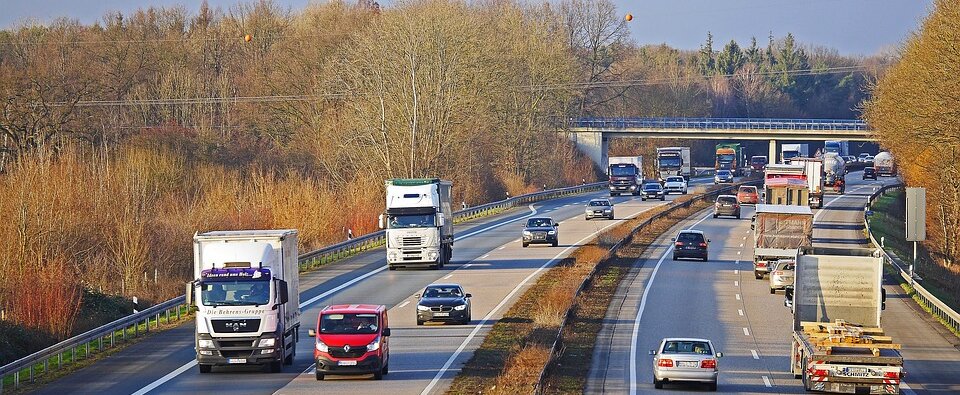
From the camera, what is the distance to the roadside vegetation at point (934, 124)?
185ft

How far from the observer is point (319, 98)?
90812mm

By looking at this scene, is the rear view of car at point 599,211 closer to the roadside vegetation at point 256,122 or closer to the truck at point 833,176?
the roadside vegetation at point 256,122

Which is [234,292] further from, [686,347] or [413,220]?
[413,220]

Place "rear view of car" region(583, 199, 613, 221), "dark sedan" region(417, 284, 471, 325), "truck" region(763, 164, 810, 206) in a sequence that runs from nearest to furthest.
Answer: "dark sedan" region(417, 284, 471, 325), "truck" region(763, 164, 810, 206), "rear view of car" region(583, 199, 613, 221)

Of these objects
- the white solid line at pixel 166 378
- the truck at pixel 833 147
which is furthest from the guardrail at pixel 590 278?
the truck at pixel 833 147

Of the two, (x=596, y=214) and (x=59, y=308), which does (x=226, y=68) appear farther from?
(x=59, y=308)

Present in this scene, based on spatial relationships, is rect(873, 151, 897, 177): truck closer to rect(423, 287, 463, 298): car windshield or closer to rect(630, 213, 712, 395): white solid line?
rect(630, 213, 712, 395): white solid line

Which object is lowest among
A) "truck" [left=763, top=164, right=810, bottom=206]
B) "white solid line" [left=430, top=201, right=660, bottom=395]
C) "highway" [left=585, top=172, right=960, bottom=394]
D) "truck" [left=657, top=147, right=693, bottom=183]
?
"highway" [left=585, top=172, right=960, bottom=394]

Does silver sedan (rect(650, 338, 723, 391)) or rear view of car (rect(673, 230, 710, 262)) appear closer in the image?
silver sedan (rect(650, 338, 723, 391))

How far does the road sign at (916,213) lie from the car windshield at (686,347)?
2530 cm

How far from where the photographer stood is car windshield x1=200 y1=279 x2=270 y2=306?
88.6ft

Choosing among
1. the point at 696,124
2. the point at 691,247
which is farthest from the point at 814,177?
the point at 696,124

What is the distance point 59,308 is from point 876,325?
69.6ft

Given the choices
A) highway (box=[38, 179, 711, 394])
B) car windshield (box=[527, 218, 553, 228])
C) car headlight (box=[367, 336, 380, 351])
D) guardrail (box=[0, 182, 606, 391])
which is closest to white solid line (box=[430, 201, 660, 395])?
highway (box=[38, 179, 711, 394])
